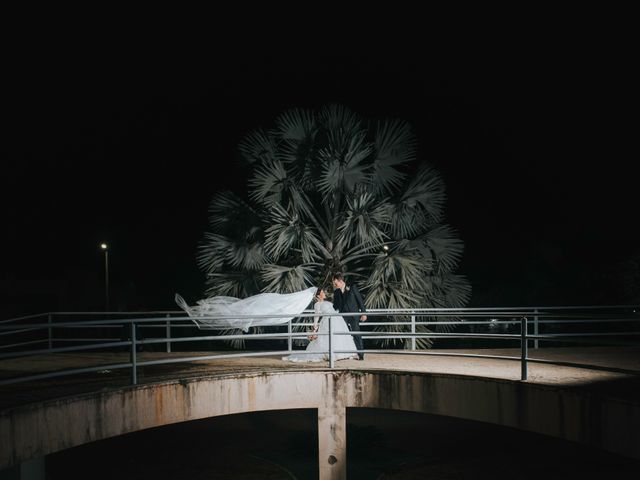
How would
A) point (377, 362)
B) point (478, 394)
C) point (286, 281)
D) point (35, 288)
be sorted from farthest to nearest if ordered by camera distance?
point (35, 288) → point (286, 281) → point (377, 362) → point (478, 394)

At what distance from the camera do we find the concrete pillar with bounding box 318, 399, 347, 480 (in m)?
10.5

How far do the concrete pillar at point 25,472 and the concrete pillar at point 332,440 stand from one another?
4161 mm

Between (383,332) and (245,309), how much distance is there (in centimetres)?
238

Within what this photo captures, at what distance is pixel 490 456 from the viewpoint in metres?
15.8

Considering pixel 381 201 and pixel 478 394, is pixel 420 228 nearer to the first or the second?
pixel 381 201

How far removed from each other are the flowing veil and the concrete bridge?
70 centimetres

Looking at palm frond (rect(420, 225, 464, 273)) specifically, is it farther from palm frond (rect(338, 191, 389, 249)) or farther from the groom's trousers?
the groom's trousers

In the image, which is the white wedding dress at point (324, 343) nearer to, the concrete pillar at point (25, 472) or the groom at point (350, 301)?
the groom at point (350, 301)

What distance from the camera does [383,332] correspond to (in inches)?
431

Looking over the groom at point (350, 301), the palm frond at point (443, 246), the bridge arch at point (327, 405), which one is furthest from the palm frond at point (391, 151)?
the bridge arch at point (327, 405)

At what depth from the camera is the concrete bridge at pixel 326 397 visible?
7230 millimetres

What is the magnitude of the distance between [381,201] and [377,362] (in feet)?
14.7

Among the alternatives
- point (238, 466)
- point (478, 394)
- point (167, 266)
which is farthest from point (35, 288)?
point (478, 394)

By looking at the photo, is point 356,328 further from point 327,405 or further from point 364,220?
point 364,220
